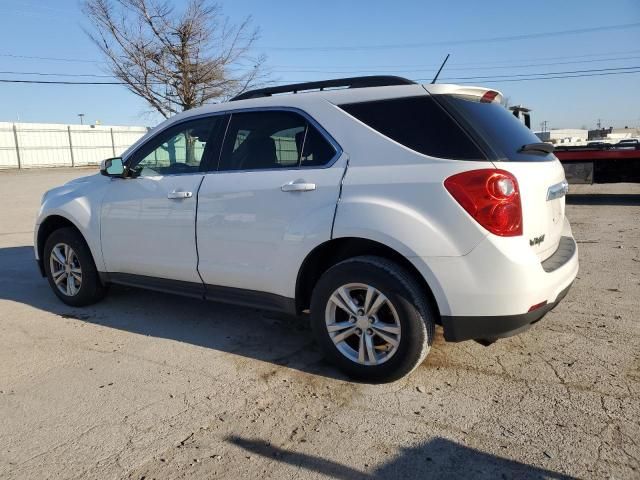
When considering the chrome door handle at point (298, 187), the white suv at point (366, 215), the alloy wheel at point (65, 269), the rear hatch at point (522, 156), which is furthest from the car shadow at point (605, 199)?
the alloy wheel at point (65, 269)

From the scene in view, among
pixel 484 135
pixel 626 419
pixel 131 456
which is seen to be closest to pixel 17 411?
pixel 131 456

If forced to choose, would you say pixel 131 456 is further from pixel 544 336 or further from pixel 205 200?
pixel 544 336

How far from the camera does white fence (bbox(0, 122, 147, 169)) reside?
3796 cm

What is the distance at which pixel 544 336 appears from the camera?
4.04m

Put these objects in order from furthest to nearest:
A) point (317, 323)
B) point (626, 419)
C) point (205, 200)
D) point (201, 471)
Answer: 1. point (205, 200)
2. point (317, 323)
3. point (626, 419)
4. point (201, 471)

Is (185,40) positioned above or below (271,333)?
above

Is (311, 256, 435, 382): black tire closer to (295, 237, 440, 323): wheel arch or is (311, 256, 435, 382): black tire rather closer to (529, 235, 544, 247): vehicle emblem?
(295, 237, 440, 323): wheel arch

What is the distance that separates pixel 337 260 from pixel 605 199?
12.5m

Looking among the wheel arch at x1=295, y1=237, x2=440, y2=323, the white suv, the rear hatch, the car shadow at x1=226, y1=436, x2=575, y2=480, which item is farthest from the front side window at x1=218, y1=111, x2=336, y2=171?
the car shadow at x1=226, y1=436, x2=575, y2=480

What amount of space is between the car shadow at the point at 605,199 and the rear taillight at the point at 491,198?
11095mm

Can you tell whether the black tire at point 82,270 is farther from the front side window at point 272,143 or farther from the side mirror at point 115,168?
the front side window at point 272,143

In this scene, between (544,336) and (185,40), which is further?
(185,40)

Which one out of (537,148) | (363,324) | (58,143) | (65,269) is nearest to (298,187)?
(363,324)

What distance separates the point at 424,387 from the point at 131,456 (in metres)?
1.75
